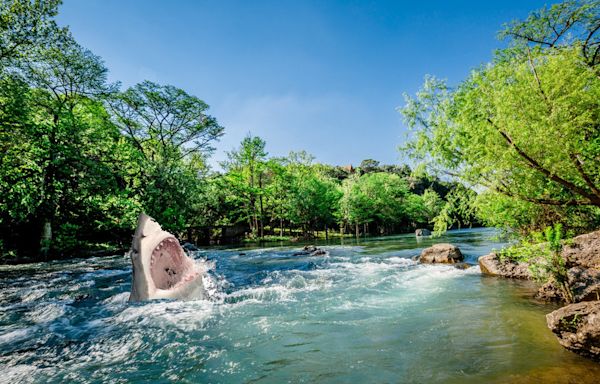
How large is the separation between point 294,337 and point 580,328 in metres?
3.26

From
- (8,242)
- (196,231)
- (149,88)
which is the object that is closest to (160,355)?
(8,242)

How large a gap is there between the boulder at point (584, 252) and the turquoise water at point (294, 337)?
1025mm

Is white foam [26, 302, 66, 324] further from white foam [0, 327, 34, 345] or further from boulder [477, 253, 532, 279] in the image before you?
boulder [477, 253, 532, 279]

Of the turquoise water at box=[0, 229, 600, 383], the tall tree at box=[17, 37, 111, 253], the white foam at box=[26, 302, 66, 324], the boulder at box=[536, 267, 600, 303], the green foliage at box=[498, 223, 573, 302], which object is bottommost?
the turquoise water at box=[0, 229, 600, 383]

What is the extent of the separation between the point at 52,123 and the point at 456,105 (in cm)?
2002

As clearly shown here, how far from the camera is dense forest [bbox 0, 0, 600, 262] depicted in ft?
15.9

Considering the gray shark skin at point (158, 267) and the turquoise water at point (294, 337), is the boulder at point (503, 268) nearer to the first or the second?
the turquoise water at point (294, 337)

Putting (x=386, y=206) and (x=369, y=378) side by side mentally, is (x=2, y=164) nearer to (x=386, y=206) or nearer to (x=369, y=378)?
(x=369, y=378)

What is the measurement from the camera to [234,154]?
40062 mm

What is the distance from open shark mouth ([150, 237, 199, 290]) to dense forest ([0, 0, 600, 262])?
568 centimetres

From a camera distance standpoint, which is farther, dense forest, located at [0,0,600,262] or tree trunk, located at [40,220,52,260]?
tree trunk, located at [40,220,52,260]

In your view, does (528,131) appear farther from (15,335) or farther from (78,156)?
(78,156)

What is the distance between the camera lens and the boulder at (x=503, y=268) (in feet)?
25.9

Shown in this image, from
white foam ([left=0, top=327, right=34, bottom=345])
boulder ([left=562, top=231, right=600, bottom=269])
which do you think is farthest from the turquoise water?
boulder ([left=562, top=231, right=600, bottom=269])
